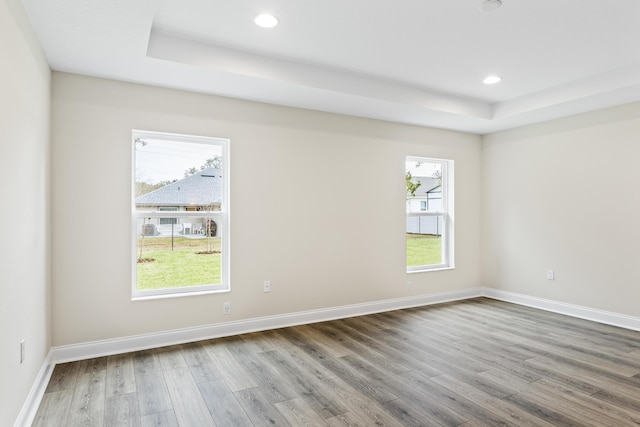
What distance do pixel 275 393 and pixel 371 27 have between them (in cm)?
276

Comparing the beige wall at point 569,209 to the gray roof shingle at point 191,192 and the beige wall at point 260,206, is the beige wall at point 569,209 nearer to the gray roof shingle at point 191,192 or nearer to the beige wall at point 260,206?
the beige wall at point 260,206

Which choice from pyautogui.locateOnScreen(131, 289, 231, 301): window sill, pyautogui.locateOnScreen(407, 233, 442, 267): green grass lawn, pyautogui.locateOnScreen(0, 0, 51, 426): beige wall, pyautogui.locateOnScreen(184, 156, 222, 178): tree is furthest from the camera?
pyautogui.locateOnScreen(407, 233, 442, 267): green grass lawn

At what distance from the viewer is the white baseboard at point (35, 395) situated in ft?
7.14

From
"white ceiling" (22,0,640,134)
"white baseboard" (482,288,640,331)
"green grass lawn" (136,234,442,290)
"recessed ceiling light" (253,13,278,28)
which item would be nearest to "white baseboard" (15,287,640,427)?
"white baseboard" (482,288,640,331)

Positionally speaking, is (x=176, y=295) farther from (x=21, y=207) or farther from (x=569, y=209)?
Result: (x=569, y=209)

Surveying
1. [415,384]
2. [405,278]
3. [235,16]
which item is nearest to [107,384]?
[415,384]

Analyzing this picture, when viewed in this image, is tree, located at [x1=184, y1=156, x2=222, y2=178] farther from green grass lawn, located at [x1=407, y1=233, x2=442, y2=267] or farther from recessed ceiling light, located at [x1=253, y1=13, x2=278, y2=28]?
green grass lawn, located at [x1=407, y1=233, x2=442, y2=267]

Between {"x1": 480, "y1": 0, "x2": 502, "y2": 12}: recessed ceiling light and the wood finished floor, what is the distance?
2622 mm

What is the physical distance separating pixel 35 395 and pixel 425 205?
472 centimetres

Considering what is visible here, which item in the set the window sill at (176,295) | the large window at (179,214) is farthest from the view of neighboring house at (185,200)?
the window sill at (176,295)

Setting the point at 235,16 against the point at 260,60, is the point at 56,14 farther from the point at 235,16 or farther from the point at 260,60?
the point at 260,60

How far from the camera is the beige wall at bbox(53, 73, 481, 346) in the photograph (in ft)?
10.6

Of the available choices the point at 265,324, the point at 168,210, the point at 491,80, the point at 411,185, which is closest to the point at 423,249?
the point at 411,185

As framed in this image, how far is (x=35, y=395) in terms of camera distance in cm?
245
